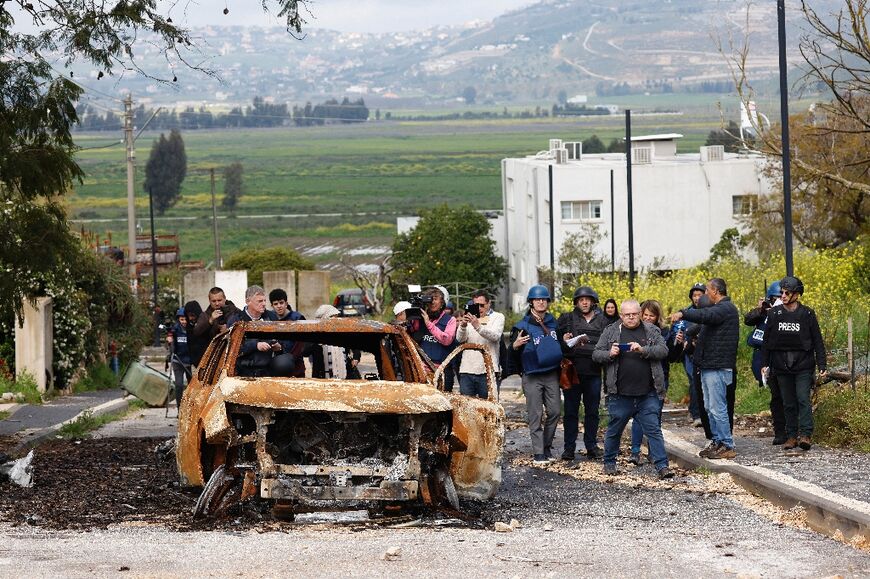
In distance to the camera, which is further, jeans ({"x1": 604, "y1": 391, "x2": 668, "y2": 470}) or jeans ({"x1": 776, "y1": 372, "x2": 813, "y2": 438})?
jeans ({"x1": 776, "y1": 372, "x2": 813, "y2": 438})

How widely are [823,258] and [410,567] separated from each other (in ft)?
107

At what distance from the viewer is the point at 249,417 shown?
1173 cm

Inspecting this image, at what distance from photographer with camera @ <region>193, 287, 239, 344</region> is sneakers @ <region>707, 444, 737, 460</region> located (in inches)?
241

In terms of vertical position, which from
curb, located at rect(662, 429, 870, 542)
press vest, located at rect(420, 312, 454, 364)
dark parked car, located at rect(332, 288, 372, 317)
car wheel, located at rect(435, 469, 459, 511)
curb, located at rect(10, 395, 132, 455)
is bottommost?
dark parked car, located at rect(332, 288, 372, 317)

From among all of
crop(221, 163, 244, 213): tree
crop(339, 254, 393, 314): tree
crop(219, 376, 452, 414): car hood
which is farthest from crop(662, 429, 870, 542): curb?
crop(221, 163, 244, 213): tree

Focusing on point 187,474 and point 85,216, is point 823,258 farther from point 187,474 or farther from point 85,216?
point 85,216

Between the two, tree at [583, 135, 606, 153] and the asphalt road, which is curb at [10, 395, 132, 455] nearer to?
the asphalt road

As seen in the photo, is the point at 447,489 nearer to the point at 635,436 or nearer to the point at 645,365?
the point at 645,365

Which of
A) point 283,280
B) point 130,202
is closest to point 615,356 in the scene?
point 130,202

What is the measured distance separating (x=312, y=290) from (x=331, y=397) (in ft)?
189

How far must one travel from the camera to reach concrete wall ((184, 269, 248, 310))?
204ft

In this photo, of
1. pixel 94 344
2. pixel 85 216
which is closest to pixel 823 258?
pixel 94 344

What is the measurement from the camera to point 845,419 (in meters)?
15.9

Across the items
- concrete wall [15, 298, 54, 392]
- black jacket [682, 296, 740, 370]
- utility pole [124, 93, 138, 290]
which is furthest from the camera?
utility pole [124, 93, 138, 290]
